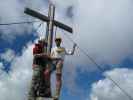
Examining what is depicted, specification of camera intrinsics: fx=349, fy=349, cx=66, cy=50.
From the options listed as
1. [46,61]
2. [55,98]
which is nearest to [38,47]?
[46,61]

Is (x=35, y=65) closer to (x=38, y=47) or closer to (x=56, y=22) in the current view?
(x=38, y=47)

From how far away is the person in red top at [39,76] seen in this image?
15594 millimetres

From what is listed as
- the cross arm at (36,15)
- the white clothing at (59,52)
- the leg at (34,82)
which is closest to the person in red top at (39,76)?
the leg at (34,82)

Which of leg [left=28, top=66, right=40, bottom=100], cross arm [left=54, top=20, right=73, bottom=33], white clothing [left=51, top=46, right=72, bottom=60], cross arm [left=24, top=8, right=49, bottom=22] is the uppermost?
cross arm [left=24, top=8, right=49, bottom=22]

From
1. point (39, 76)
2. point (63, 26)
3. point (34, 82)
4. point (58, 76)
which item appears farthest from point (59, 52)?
point (63, 26)

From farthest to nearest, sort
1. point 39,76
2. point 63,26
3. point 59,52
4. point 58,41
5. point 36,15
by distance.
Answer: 1. point 63,26
2. point 36,15
3. point 39,76
4. point 59,52
5. point 58,41

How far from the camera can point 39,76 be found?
15727 mm

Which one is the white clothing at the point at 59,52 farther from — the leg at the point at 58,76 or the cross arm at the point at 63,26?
the cross arm at the point at 63,26

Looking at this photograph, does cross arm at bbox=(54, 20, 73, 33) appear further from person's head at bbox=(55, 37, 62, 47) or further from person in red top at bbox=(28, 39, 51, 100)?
person's head at bbox=(55, 37, 62, 47)

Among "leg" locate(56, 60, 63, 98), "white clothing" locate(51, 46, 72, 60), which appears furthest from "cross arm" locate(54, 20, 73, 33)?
"leg" locate(56, 60, 63, 98)

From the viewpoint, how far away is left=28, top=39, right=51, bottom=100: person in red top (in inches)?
614

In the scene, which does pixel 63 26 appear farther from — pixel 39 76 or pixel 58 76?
pixel 58 76

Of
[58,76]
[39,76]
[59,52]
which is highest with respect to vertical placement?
[59,52]

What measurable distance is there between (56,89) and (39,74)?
5.52ft
